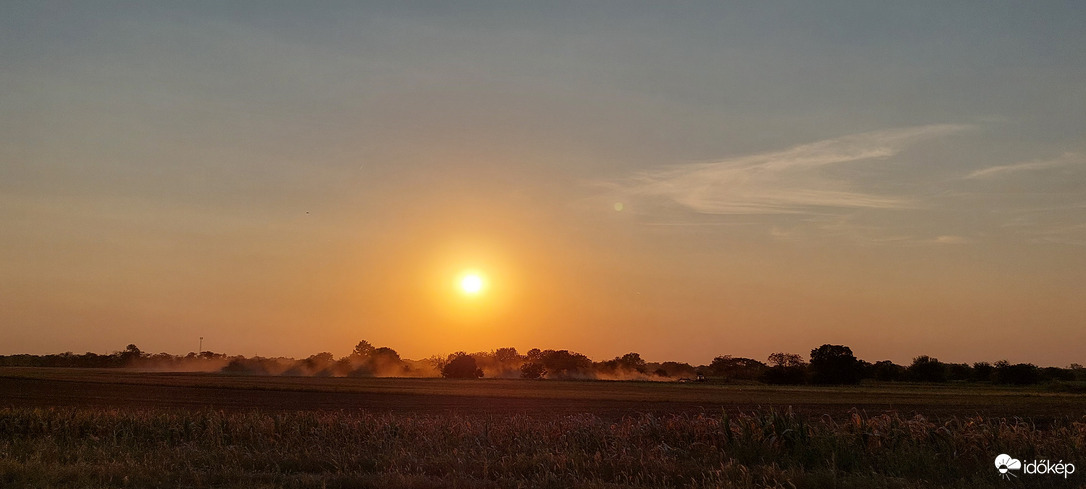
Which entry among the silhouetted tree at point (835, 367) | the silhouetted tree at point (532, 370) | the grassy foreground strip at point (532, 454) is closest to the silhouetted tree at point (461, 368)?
the silhouetted tree at point (532, 370)

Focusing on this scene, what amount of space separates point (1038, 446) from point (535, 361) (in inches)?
6786

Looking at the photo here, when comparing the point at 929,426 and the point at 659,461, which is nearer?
the point at 659,461

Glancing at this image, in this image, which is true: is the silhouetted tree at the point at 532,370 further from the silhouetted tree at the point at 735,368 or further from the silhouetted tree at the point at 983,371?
the silhouetted tree at the point at 983,371

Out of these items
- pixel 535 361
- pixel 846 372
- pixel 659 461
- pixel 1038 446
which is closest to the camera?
pixel 659 461

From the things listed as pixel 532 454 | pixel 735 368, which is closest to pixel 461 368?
pixel 735 368

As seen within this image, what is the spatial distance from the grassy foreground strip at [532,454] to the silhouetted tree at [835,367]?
128 metres

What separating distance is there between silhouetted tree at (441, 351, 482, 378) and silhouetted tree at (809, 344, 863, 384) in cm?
6295

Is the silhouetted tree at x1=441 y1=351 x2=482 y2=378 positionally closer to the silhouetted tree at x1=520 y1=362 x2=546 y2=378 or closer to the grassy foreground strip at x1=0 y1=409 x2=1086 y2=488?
the silhouetted tree at x1=520 y1=362 x2=546 y2=378

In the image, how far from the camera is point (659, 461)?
12.7 m

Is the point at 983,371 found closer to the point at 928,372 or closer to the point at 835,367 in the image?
the point at 928,372

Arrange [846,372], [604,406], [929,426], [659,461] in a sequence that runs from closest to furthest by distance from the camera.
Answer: [659,461]
[929,426]
[604,406]
[846,372]

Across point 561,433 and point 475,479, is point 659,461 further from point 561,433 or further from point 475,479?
point 561,433

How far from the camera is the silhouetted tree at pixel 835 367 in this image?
5384 inches

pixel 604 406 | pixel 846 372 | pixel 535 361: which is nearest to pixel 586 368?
pixel 535 361
